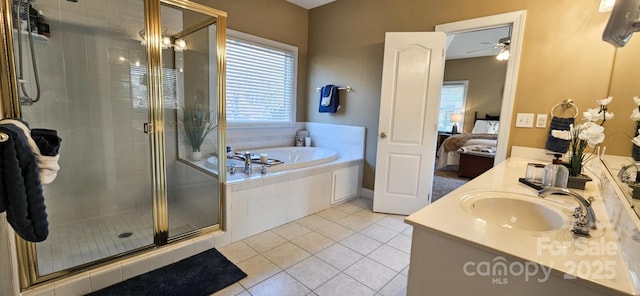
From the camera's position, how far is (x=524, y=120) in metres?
2.32

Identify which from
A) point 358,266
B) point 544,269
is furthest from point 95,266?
point 544,269

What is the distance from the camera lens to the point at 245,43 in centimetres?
335

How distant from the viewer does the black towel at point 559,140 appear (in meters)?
2.09

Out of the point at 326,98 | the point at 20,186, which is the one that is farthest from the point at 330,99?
the point at 20,186

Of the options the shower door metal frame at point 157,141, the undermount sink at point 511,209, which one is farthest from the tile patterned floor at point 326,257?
the undermount sink at point 511,209

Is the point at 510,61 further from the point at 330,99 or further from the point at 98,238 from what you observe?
the point at 98,238

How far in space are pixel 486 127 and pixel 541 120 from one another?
471cm

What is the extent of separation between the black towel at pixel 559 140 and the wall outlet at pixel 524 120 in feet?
0.49

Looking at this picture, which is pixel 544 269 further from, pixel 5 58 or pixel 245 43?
pixel 245 43

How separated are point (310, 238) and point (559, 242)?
189 centimetres

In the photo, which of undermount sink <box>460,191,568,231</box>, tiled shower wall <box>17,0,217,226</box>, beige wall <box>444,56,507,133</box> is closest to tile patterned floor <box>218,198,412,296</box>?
tiled shower wall <box>17,0,217,226</box>

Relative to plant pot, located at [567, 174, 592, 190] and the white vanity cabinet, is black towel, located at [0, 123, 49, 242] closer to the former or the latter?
the white vanity cabinet

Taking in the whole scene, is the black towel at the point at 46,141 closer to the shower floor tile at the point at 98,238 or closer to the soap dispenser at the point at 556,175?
the shower floor tile at the point at 98,238

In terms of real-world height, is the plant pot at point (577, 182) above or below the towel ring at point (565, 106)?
below
